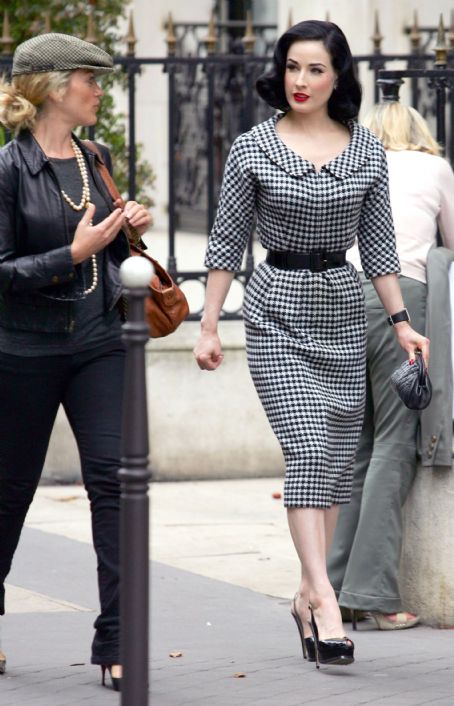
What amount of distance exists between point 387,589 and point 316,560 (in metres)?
0.76

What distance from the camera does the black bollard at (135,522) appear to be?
390 cm

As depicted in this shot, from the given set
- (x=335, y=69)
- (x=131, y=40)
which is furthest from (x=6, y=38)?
(x=335, y=69)

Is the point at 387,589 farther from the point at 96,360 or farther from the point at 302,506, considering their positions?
the point at 96,360

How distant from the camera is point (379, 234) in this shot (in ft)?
18.2

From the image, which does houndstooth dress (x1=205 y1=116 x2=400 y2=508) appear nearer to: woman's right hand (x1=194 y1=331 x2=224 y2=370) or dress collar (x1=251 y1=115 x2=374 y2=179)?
dress collar (x1=251 y1=115 x2=374 y2=179)

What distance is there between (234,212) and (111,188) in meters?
0.43

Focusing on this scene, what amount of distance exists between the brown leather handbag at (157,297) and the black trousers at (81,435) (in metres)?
0.14

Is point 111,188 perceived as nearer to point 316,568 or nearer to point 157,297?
point 157,297

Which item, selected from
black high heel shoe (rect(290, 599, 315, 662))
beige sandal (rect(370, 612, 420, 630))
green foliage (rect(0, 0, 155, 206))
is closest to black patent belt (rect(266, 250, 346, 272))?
black high heel shoe (rect(290, 599, 315, 662))

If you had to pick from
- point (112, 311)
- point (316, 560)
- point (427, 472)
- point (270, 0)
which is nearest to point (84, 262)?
point (112, 311)

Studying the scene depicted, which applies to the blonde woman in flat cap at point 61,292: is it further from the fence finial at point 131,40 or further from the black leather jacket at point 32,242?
the fence finial at point 131,40

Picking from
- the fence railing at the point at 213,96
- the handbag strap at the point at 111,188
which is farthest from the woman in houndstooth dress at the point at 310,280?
the fence railing at the point at 213,96

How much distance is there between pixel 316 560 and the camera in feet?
17.4

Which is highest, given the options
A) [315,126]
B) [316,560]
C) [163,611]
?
[315,126]
